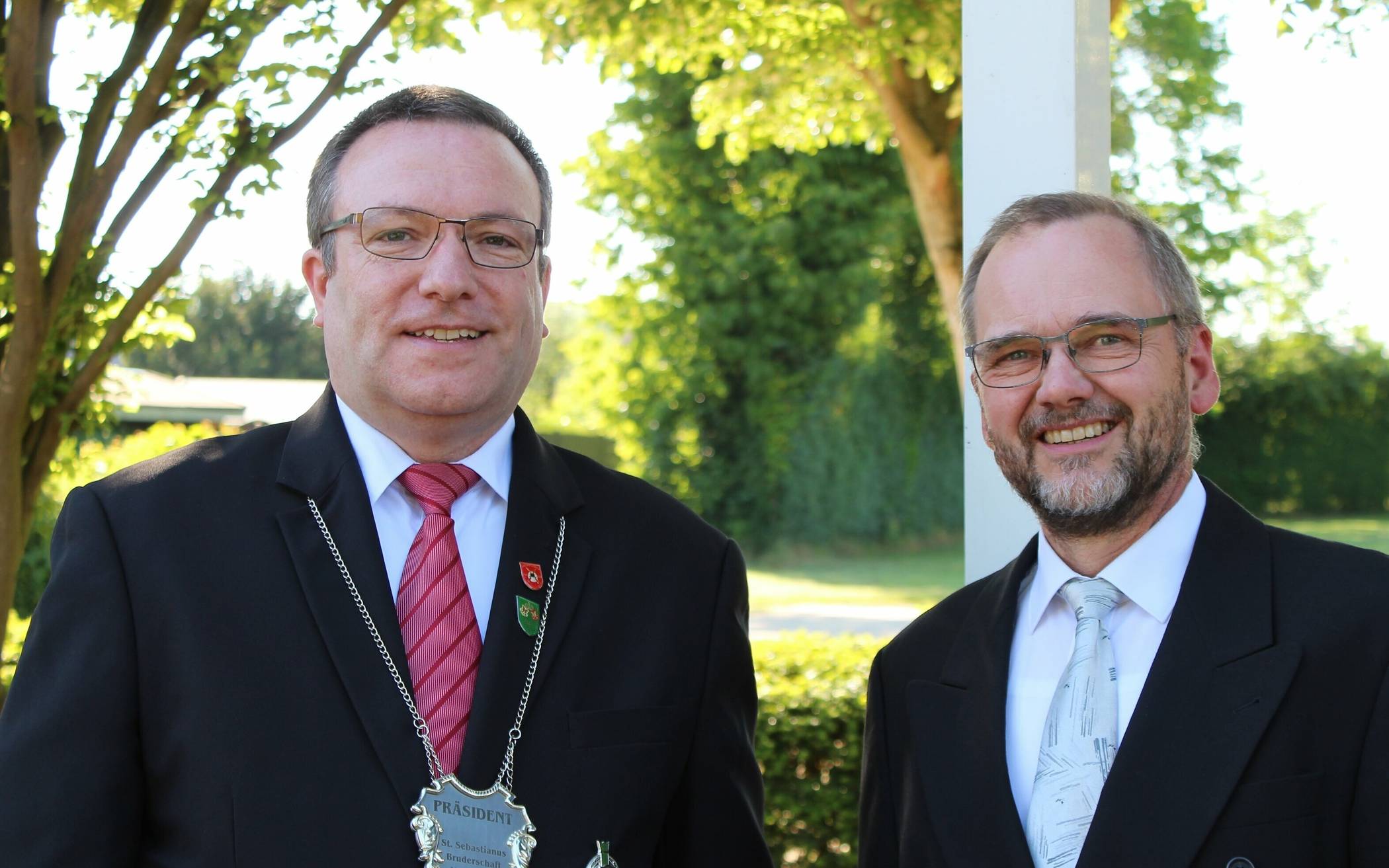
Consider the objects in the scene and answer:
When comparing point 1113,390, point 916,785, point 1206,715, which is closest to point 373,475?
point 916,785

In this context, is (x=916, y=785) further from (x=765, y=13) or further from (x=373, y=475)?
(x=765, y=13)

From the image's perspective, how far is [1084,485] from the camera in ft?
7.47

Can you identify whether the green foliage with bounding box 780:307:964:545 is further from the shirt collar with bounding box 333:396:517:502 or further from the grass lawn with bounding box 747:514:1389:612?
the shirt collar with bounding box 333:396:517:502

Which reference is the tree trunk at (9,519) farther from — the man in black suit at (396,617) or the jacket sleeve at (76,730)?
the jacket sleeve at (76,730)

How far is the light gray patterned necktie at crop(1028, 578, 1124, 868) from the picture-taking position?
2150mm

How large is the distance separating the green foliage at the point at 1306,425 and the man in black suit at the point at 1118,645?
25.6 m

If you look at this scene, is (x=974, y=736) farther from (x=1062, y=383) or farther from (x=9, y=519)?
(x=9, y=519)

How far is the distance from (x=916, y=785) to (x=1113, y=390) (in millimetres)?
808

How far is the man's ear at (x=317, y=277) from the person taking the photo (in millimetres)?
2416

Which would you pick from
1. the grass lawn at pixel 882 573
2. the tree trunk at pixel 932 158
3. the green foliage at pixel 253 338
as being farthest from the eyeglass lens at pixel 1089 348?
the green foliage at pixel 253 338

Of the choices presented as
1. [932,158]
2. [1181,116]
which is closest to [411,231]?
[932,158]

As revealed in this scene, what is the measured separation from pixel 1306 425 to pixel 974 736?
88.5 feet

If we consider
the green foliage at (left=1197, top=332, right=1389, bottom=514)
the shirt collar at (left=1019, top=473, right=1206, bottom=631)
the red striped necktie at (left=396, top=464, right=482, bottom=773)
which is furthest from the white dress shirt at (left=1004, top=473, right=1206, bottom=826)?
the green foliage at (left=1197, top=332, right=1389, bottom=514)

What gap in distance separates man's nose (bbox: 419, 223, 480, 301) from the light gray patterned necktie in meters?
1.23
